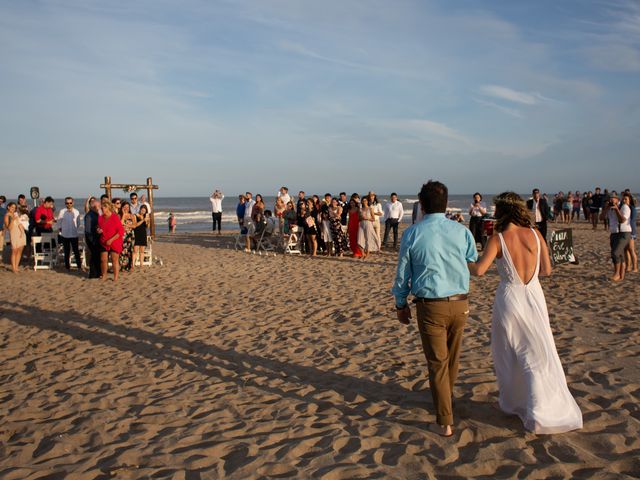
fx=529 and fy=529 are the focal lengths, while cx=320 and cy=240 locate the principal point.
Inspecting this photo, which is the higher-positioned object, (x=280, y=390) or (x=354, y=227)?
(x=354, y=227)

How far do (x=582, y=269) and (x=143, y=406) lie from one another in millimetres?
9547

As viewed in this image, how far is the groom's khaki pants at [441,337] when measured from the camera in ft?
11.4

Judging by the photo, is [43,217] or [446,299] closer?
[446,299]

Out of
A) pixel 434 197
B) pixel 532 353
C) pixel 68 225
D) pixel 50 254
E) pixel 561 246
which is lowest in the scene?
pixel 532 353

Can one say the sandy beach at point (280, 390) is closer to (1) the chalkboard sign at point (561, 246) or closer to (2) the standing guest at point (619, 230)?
(2) the standing guest at point (619, 230)

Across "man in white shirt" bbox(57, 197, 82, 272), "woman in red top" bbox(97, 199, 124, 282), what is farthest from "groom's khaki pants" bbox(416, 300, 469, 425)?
"man in white shirt" bbox(57, 197, 82, 272)

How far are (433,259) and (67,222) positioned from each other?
10209 mm

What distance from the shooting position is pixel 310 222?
13.9 meters

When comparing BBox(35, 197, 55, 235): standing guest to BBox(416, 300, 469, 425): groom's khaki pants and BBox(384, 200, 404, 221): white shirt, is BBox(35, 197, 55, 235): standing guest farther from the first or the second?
BBox(416, 300, 469, 425): groom's khaki pants

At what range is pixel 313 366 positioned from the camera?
5316 millimetres

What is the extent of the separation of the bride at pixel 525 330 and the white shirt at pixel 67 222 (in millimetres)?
10252

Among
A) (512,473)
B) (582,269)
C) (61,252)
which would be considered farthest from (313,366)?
(61,252)

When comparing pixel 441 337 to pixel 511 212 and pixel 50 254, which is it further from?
pixel 50 254

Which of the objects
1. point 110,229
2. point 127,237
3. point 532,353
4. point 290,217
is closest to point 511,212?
point 532,353
